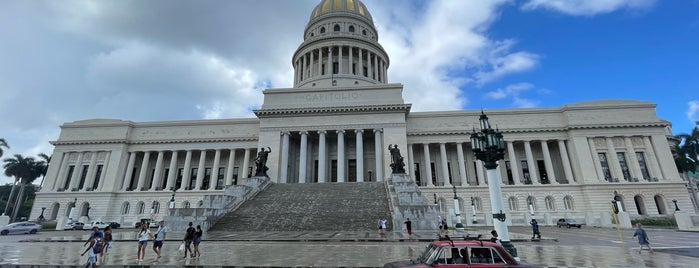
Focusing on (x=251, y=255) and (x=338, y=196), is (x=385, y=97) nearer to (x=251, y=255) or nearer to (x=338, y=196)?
(x=338, y=196)

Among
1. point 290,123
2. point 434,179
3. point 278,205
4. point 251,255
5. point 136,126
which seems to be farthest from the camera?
point 136,126

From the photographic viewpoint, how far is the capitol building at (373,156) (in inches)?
1556

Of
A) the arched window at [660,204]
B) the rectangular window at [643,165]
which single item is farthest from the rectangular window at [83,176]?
the arched window at [660,204]

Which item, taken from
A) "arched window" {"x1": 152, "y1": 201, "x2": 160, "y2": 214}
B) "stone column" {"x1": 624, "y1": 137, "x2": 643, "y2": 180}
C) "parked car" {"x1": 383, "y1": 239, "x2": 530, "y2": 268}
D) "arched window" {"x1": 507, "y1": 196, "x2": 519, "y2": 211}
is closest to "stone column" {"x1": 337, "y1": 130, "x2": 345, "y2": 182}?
"arched window" {"x1": 507, "y1": 196, "x2": 519, "y2": 211}

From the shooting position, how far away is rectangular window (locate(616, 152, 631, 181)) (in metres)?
40.0

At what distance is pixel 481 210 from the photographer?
A: 39.8m

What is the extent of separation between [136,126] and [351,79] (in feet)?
111

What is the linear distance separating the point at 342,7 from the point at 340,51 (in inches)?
469

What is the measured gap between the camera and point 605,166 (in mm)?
40875

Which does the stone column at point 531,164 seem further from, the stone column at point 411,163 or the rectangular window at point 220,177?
the rectangular window at point 220,177

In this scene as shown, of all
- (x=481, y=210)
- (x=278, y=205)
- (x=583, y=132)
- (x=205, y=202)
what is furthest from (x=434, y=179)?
(x=205, y=202)

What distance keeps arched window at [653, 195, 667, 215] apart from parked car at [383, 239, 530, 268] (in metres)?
45.2

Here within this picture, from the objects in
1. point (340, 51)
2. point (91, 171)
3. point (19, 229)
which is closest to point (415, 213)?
point (19, 229)

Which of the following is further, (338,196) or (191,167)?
(191,167)
